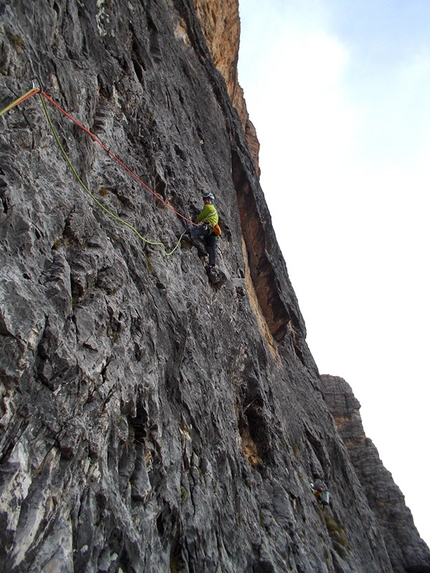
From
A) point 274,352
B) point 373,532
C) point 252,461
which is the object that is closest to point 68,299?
point 252,461

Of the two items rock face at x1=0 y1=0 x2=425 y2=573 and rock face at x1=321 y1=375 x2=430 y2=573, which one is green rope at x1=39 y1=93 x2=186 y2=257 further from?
rock face at x1=321 y1=375 x2=430 y2=573

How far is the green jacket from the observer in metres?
10.4

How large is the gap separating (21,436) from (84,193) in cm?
401

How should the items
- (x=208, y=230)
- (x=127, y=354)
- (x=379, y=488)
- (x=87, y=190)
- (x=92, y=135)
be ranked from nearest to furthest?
(x=127, y=354)
(x=87, y=190)
(x=92, y=135)
(x=208, y=230)
(x=379, y=488)

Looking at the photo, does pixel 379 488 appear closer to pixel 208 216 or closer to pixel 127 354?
pixel 208 216

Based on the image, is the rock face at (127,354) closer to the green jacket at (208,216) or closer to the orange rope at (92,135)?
the orange rope at (92,135)

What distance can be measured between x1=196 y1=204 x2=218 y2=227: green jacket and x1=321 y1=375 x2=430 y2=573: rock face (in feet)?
49.6

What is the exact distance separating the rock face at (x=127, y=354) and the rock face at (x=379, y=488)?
15.6ft

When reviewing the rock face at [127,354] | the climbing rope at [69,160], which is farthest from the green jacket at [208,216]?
the climbing rope at [69,160]

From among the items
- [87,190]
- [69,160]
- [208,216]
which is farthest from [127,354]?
[208,216]

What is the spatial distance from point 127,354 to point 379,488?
62.5 ft

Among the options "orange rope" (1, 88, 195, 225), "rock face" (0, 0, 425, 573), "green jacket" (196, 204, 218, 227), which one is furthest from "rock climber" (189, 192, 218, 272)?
"rock face" (0, 0, 425, 573)

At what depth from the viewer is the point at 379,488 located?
20.6 meters

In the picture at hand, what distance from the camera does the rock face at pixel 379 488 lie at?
17562mm
